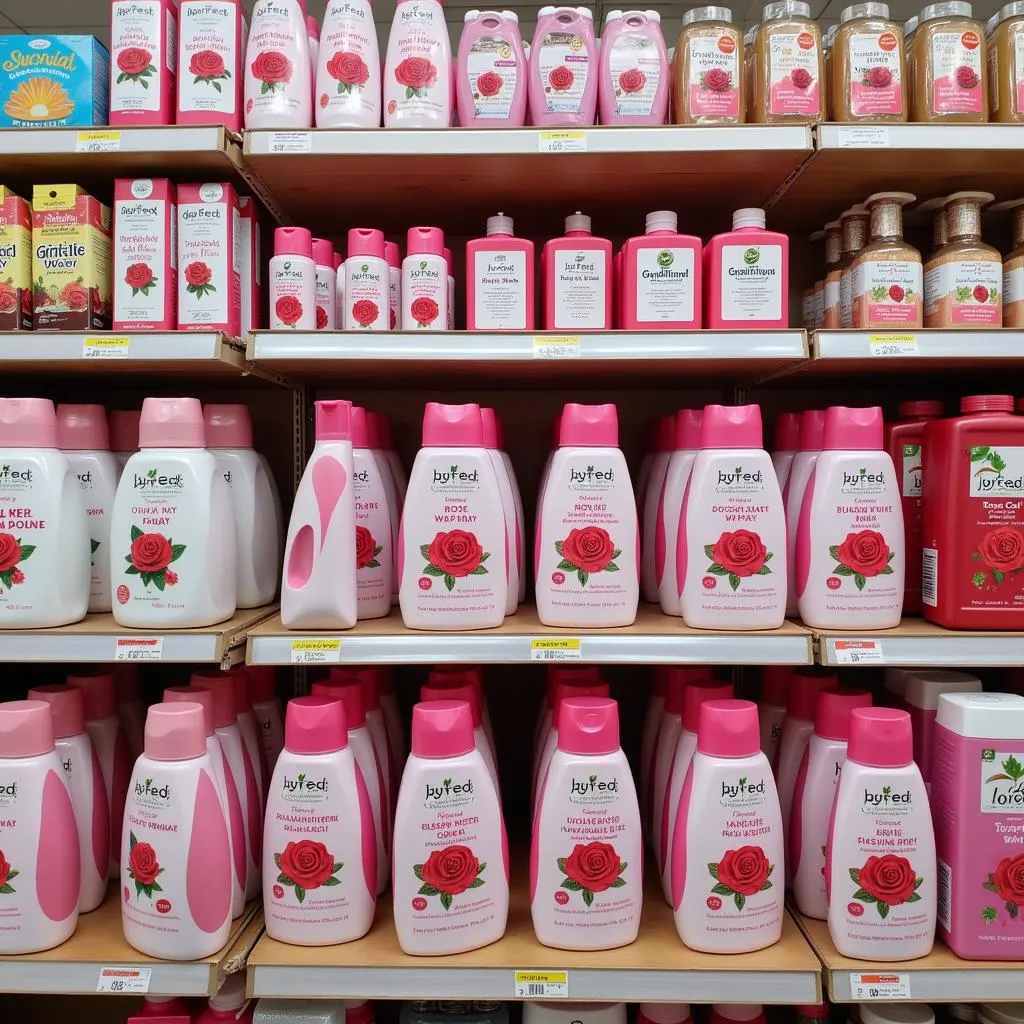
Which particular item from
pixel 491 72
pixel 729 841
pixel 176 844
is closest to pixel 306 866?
pixel 176 844

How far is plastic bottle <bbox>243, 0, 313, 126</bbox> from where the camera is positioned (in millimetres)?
1293

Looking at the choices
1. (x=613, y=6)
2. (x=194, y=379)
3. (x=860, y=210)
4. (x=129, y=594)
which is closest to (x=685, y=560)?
(x=860, y=210)

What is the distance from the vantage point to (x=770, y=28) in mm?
1292

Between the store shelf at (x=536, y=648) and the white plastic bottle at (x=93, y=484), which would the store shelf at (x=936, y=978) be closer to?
the store shelf at (x=536, y=648)

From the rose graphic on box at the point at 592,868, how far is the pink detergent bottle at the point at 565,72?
43.6 inches

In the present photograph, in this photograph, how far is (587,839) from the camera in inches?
45.3

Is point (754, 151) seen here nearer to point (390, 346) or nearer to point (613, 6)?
point (390, 346)

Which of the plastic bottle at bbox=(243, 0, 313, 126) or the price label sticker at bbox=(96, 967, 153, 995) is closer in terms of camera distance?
the price label sticker at bbox=(96, 967, 153, 995)

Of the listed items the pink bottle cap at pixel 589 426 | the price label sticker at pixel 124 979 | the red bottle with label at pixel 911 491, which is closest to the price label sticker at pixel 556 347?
the pink bottle cap at pixel 589 426

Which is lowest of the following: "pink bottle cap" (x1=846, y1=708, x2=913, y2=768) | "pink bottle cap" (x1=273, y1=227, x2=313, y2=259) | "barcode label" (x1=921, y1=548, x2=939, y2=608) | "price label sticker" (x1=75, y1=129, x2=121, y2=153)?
"pink bottle cap" (x1=846, y1=708, x2=913, y2=768)

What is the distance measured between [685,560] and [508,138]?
0.75m

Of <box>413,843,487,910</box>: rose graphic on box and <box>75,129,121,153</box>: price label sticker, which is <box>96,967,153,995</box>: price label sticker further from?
<box>75,129,121,153</box>: price label sticker

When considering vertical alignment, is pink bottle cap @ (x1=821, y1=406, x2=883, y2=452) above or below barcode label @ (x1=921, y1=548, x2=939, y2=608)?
above

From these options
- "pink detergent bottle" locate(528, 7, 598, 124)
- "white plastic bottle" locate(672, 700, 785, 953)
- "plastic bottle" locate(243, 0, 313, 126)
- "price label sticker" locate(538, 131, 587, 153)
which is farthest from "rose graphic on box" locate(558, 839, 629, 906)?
"plastic bottle" locate(243, 0, 313, 126)
